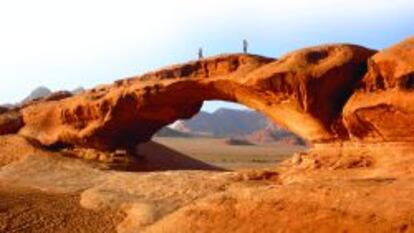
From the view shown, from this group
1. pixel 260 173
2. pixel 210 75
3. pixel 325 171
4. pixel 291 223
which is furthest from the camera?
pixel 210 75

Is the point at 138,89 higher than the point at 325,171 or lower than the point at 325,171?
higher

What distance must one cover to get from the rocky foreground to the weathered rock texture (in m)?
0.03

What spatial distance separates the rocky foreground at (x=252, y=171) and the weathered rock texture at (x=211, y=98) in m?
0.03

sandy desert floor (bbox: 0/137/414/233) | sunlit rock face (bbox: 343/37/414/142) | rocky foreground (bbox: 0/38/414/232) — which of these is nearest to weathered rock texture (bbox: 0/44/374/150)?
rocky foreground (bbox: 0/38/414/232)

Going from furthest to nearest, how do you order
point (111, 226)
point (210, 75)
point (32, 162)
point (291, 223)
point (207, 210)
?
point (32, 162) → point (210, 75) → point (111, 226) → point (207, 210) → point (291, 223)

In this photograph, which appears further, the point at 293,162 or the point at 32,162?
the point at 32,162

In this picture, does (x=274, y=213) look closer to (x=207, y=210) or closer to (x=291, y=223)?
(x=291, y=223)

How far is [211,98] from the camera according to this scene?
1828 centimetres

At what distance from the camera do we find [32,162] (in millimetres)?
18906

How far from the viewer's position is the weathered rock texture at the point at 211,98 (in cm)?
1485

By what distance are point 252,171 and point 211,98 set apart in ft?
11.4


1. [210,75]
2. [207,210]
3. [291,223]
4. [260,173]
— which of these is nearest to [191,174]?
[260,173]

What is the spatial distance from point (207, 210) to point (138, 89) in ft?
26.2

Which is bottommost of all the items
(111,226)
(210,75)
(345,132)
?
(111,226)
